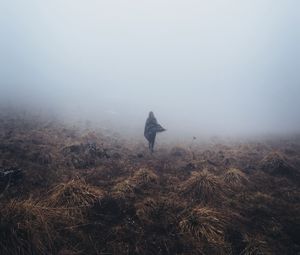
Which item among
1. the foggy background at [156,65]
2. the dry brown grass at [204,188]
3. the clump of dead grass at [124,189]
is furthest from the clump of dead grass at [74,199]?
the foggy background at [156,65]

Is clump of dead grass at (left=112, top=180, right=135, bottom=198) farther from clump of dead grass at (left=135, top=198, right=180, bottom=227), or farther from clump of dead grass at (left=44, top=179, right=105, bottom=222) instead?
clump of dead grass at (left=135, top=198, right=180, bottom=227)

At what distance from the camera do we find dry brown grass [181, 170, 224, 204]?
10258 millimetres

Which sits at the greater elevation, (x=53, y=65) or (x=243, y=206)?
(x=53, y=65)

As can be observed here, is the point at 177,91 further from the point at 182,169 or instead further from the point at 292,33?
the point at 292,33

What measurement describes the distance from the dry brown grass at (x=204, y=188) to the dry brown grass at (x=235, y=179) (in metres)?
0.75

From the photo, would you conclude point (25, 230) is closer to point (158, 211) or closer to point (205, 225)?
point (158, 211)

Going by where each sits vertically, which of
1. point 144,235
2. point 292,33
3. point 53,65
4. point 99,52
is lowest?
point 144,235

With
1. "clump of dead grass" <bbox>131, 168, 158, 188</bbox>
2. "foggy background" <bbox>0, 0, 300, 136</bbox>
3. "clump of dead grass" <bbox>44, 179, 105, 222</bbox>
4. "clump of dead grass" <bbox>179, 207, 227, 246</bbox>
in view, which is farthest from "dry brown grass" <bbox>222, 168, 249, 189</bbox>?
"foggy background" <bbox>0, 0, 300, 136</bbox>

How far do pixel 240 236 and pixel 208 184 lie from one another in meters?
2.70

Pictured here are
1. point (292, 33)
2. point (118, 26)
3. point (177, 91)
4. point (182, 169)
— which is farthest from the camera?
point (118, 26)

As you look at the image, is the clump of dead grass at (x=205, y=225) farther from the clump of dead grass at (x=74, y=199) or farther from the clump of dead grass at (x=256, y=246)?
the clump of dead grass at (x=74, y=199)

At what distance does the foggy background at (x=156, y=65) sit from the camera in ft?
158

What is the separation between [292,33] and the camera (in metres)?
142

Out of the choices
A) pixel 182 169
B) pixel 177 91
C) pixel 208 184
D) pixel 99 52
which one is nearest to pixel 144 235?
pixel 208 184
